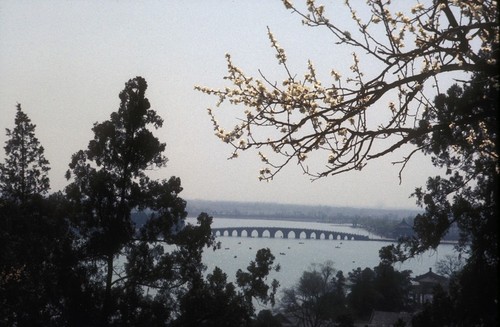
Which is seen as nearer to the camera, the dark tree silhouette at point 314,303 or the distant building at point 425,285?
the dark tree silhouette at point 314,303

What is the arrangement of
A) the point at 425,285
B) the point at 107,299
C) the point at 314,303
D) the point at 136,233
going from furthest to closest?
the point at 425,285, the point at 314,303, the point at 136,233, the point at 107,299

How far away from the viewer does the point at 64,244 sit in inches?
475

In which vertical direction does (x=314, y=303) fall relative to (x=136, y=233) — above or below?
below

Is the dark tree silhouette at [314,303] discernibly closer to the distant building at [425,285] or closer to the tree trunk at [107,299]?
the distant building at [425,285]

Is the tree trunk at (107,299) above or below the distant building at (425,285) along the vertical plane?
above

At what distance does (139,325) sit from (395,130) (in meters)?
9.50

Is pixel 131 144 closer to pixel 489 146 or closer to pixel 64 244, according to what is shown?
pixel 64 244

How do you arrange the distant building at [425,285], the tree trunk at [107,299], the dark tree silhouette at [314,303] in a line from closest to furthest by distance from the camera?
the tree trunk at [107,299]
the dark tree silhouette at [314,303]
the distant building at [425,285]

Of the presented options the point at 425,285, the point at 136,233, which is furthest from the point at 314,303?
the point at 136,233

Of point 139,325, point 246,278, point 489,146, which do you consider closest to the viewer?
point 489,146

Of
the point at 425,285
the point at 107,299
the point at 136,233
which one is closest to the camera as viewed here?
the point at 107,299

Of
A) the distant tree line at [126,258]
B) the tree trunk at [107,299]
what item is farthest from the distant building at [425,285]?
the tree trunk at [107,299]

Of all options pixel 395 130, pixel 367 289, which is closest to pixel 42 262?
pixel 395 130

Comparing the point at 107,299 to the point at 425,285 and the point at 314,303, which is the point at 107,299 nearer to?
the point at 314,303
